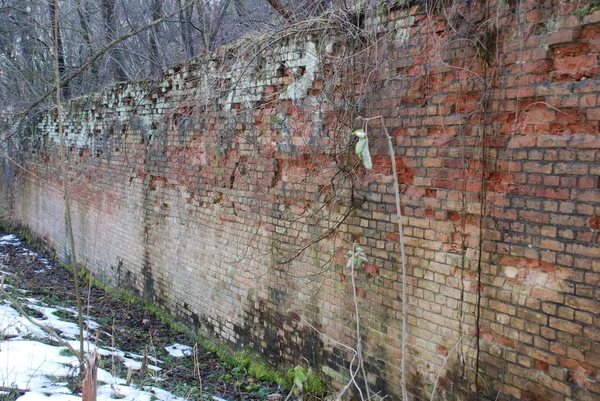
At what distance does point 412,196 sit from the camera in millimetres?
3586

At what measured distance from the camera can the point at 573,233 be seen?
2691 millimetres

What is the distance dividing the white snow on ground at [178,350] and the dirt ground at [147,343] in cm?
8

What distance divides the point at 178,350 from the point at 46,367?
195 centimetres

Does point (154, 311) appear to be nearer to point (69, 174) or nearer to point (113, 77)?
→ point (69, 174)

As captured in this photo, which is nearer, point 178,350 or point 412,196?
point 412,196

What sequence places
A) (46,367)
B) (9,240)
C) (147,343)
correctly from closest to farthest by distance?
(46,367) → (147,343) → (9,240)

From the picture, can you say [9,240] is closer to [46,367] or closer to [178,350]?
[178,350]

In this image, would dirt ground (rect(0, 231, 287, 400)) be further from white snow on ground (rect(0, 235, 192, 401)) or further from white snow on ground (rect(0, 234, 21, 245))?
white snow on ground (rect(0, 234, 21, 245))

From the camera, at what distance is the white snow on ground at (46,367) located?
3834mm

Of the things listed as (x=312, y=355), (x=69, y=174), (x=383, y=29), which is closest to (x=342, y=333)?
(x=312, y=355)

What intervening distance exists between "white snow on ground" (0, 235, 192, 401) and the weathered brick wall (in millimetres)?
1320

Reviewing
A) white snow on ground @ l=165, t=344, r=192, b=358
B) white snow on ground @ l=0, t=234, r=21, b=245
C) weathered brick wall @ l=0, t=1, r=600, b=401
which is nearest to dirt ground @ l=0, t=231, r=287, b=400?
white snow on ground @ l=165, t=344, r=192, b=358

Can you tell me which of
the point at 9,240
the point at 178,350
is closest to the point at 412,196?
the point at 178,350

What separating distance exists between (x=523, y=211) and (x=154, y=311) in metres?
5.92
